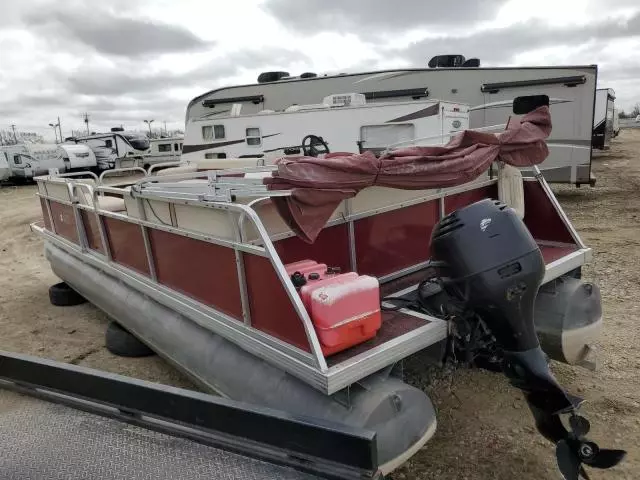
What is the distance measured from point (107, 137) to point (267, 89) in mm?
18072

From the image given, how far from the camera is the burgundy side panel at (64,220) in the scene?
16.5 ft

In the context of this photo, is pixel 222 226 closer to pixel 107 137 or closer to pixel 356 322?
pixel 356 322

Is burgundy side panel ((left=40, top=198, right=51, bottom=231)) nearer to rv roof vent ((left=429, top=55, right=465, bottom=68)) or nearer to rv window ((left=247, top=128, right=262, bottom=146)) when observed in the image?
rv window ((left=247, top=128, right=262, bottom=146))

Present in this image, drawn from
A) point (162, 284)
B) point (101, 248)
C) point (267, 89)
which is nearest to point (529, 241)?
point (162, 284)

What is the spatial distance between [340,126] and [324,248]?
5.28 metres

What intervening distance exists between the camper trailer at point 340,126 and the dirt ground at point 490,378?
284cm

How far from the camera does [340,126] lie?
7992 mm

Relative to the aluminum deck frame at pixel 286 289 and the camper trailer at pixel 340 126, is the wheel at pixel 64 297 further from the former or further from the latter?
the camper trailer at pixel 340 126

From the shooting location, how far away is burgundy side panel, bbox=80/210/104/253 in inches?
177

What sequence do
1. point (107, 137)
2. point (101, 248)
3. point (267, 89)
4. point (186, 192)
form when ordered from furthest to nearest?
point (107, 137) → point (267, 89) → point (101, 248) → point (186, 192)

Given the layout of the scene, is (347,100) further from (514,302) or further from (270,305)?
(514,302)

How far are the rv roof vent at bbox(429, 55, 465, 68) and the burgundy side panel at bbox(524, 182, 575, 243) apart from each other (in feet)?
22.6

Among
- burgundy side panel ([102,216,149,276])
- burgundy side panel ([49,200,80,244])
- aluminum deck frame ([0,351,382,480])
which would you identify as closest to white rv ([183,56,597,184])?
burgundy side panel ([49,200,80,244])

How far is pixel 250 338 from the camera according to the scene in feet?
8.64
